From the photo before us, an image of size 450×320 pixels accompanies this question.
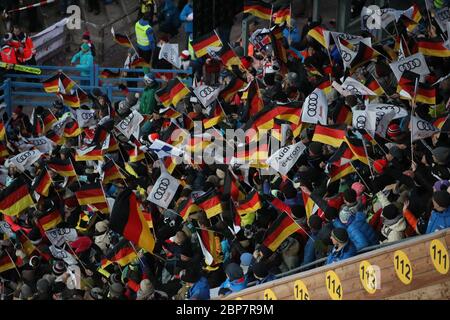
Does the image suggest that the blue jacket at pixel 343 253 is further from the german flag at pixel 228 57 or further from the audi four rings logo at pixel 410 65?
the german flag at pixel 228 57

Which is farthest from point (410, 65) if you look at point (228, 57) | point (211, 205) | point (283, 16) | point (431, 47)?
point (283, 16)

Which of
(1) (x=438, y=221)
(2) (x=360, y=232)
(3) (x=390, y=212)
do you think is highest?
(1) (x=438, y=221)

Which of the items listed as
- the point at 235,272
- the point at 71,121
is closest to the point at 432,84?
the point at 235,272

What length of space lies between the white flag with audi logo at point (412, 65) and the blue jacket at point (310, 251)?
4.12 m

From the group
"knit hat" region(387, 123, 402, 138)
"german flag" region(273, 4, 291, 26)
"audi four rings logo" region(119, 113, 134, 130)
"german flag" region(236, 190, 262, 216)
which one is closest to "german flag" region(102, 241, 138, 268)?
"german flag" region(236, 190, 262, 216)

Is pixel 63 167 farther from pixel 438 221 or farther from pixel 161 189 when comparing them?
pixel 438 221

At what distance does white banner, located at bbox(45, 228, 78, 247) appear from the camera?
1767 cm

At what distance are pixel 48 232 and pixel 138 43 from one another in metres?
8.64

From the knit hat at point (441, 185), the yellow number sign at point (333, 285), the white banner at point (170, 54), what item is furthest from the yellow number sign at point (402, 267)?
the white banner at point (170, 54)

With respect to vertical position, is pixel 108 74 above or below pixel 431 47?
below

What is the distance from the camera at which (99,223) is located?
1781 cm

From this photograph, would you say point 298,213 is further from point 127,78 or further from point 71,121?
point 127,78

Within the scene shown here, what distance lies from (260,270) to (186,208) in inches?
98.0

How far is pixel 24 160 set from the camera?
66.8 ft
